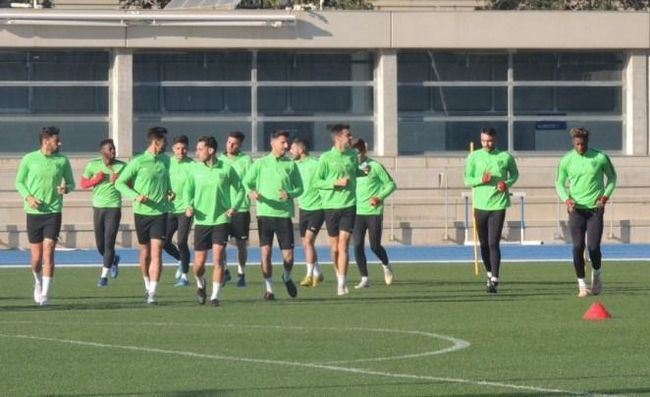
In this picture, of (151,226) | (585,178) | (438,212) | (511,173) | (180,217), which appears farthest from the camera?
(438,212)

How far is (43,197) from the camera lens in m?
20.5

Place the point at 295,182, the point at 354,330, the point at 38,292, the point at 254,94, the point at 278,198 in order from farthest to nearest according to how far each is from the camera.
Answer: the point at 254,94
the point at 295,182
the point at 278,198
the point at 38,292
the point at 354,330

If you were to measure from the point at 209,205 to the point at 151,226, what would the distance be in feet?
3.85

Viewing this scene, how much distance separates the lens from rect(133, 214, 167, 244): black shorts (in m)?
20.6

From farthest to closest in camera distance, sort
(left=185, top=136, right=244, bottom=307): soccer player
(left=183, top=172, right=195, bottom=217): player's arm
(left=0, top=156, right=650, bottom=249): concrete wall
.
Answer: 1. (left=0, top=156, right=650, bottom=249): concrete wall
2. (left=183, top=172, right=195, bottom=217): player's arm
3. (left=185, top=136, right=244, bottom=307): soccer player

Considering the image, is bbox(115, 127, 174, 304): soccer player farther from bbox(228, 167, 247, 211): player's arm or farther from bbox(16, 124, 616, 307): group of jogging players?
bbox(228, 167, 247, 211): player's arm

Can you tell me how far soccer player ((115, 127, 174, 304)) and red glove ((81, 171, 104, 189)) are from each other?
382cm

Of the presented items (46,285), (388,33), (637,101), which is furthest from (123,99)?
(46,285)

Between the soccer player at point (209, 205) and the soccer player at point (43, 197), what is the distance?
154 centimetres

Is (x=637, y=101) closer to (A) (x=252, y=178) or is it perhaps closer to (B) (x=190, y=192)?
(A) (x=252, y=178)

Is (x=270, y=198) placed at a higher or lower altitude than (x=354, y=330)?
higher

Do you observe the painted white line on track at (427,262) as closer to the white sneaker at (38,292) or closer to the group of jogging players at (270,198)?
the group of jogging players at (270,198)

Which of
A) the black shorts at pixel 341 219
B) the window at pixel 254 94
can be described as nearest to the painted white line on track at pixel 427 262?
the black shorts at pixel 341 219

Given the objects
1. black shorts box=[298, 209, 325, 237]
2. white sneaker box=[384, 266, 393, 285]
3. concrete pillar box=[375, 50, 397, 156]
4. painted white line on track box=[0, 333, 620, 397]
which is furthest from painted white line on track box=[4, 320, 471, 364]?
concrete pillar box=[375, 50, 397, 156]
